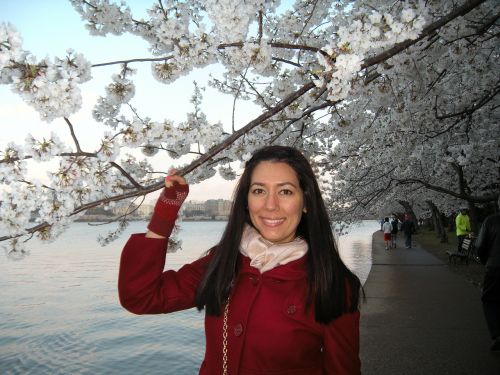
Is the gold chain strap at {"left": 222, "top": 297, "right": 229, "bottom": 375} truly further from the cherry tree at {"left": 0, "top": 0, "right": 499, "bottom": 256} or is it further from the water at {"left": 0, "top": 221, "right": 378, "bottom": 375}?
the water at {"left": 0, "top": 221, "right": 378, "bottom": 375}

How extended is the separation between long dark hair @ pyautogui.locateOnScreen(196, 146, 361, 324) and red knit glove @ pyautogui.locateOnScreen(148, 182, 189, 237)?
36 cm

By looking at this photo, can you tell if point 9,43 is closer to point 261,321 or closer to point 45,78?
point 45,78

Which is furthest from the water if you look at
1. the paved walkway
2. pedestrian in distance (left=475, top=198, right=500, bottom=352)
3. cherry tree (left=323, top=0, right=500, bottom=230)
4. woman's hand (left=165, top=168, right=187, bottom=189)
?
woman's hand (left=165, top=168, right=187, bottom=189)

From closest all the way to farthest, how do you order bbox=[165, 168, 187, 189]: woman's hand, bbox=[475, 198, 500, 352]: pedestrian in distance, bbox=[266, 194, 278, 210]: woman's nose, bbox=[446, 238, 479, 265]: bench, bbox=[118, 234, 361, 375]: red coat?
bbox=[118, 234, 361, 375]: red coat
bbox=[165, 168, 187, 189]: woman's hand
bbox=[266, 194, 278, 210]: woman's nose
bbox=[475, 198, 500, 352]: pedestrian in distance
bbox=[446, 238, 479, 265]: bench

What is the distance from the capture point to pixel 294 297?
6.69 feet

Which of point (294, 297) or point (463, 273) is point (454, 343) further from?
point (463, 273)

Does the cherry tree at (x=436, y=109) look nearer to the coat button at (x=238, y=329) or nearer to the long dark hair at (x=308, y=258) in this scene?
the long dark hair at (x=308, y=258)

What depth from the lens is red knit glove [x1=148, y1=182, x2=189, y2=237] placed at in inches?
78.4

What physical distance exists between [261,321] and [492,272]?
4.24 m

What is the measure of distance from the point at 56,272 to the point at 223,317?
75.9 feet

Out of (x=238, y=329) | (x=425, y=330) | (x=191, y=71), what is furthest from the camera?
(x=425, y=330)

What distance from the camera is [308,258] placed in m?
2.21

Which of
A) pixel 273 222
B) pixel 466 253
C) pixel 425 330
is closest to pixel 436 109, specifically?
pixel 425 330

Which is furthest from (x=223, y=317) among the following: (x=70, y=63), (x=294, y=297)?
(x=70, y=63)
